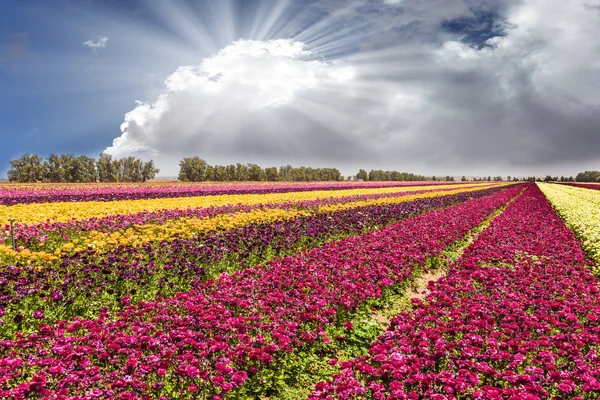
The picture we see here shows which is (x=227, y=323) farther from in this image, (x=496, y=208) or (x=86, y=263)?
(x=496, y=208)

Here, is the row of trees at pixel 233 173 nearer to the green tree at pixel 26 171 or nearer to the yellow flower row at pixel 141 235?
the green tree at pixel 26 171

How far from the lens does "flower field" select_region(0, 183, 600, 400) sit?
401 cm

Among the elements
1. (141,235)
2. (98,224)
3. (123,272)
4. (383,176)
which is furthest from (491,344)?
(383,176)

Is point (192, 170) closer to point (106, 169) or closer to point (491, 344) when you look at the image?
point (106, 169)

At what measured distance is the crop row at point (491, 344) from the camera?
3.86 m


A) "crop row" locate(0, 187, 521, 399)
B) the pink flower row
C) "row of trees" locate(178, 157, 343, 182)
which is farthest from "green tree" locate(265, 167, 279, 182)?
"crop row" locate(0, 187, 521, 399)

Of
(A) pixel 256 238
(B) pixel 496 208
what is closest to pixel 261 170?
(B) pixel 496 208

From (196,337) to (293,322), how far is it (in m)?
1.42

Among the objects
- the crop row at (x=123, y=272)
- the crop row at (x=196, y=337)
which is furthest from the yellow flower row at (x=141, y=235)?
the crop row at (x=196, y=337)

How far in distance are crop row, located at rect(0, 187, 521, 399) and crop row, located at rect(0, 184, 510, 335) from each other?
84 cm

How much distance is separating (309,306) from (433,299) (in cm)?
260

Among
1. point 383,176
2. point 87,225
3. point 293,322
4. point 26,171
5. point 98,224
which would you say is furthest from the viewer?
point 383,176

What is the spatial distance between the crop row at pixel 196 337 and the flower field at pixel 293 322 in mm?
25

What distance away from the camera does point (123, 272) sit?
745cm
